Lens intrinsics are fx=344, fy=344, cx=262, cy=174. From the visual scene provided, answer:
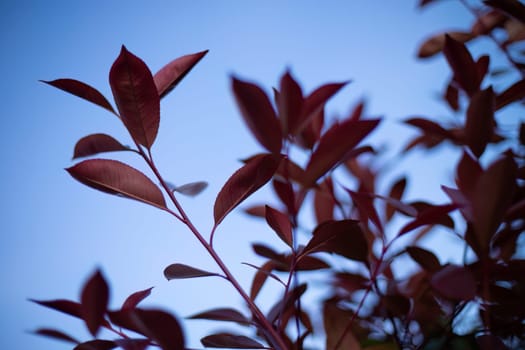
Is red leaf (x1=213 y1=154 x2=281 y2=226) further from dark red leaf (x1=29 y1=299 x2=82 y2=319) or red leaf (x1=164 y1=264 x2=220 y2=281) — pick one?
dark red leaf (x1=29 y1=299 x2=82 y2=319)

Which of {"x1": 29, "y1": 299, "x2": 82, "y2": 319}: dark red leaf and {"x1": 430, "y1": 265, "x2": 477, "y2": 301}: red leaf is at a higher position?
{"x1": 29, "y1": 299, "x2": 82, "y2": 319}: dark red leaf

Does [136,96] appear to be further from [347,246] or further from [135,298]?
[347,246]

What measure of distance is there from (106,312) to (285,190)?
1.34 feet

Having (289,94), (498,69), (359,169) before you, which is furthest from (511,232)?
(498,69)

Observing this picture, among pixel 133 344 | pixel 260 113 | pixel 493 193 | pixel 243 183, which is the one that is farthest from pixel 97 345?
pixel 493 193

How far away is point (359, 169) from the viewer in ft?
3.62

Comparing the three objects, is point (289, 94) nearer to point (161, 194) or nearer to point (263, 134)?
point (263, 134)

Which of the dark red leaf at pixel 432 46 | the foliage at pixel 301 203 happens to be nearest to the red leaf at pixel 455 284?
the foliage at pixel 301 203

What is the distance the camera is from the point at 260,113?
1.98ft

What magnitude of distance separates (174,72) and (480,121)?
0.55 meters

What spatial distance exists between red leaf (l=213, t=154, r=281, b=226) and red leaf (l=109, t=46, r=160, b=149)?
0.48 feet

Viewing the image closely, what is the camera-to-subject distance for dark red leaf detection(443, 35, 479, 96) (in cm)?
72

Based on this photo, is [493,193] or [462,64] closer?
[493,193]

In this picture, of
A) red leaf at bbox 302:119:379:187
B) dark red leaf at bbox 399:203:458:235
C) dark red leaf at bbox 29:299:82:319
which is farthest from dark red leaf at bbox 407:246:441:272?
dark red leaf at bbox 29:299:82:319
